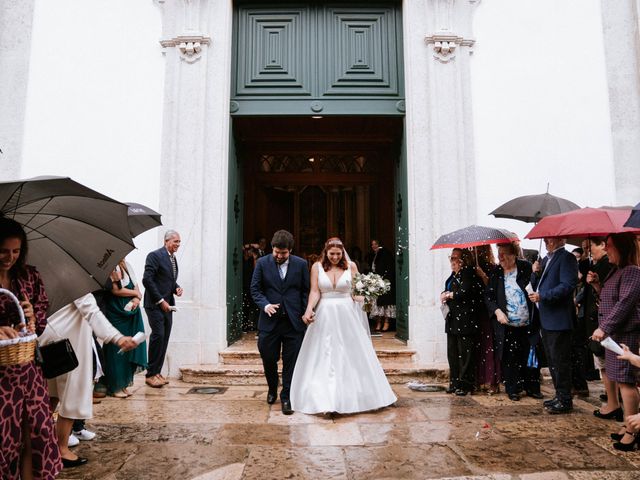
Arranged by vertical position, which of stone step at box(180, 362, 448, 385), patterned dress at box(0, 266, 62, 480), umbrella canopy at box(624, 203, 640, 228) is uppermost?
umbrella canopy at box(624, 203, 640, 228)

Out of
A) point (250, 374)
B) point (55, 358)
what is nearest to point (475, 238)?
point (250, 374)

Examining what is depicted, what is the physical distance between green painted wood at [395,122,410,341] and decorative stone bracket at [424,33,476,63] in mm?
1311

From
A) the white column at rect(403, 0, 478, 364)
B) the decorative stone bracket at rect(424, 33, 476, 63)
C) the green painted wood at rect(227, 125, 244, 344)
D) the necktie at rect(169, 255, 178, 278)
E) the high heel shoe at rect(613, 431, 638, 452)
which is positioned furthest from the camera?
the green painted wood at rect(227, 125, 244, 344)

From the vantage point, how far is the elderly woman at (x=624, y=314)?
13.3ft

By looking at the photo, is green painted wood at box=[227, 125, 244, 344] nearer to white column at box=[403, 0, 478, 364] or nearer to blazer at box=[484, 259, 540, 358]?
white column at box=[403, 0, 478, 364]

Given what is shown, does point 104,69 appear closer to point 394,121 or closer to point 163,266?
point 163,266

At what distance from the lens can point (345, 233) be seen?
40.1 ft

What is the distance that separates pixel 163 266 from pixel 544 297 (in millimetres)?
4681

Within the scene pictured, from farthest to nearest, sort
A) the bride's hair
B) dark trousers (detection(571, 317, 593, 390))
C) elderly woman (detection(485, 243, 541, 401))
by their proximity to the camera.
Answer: dark trousers (detection(571, 317, 593, 390)) → elderly woman (detection(485, 243, 541, 401)) → the bride's hair

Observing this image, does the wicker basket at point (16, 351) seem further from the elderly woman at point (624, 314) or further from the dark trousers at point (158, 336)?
the elderly woman at point (624, 314)

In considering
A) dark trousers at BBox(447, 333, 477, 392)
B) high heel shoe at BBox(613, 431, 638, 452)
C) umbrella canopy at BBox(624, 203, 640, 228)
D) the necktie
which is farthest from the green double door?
umbrella canopy at BBox(624, 203, 640, 228)

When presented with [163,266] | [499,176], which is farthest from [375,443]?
[499,176]

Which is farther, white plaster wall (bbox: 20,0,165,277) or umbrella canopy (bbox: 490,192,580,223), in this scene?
white plaster wall (bbox: 20,0,165,277)

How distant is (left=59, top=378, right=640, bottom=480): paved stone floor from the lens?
3506 millimetres
